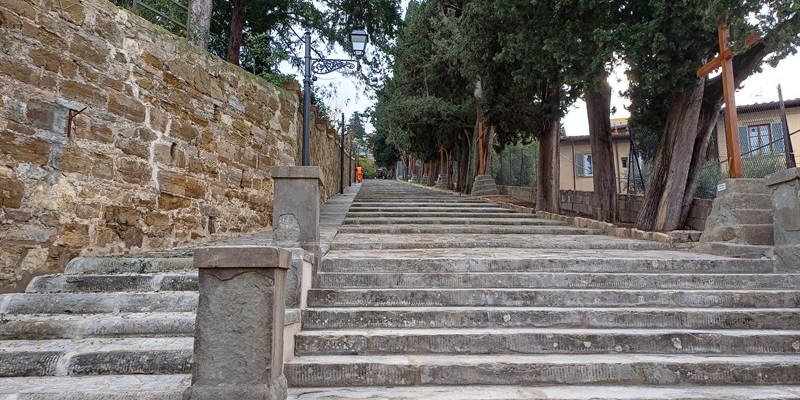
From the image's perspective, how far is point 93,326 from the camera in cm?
351

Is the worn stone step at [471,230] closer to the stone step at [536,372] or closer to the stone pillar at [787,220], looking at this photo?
the stone pillar at [787,220]

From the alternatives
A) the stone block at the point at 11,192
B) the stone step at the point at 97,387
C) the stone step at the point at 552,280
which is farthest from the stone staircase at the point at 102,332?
the stone step at the point at 552,280

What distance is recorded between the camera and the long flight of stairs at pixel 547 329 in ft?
10.3

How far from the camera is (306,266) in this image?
Answer: 392 cm

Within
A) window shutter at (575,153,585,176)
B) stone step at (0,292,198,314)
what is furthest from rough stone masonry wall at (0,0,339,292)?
window shutter at (575,153,585,176)

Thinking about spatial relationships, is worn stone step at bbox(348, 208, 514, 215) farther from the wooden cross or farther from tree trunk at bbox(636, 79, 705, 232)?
the wooden cross

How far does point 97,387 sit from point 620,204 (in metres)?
10.1

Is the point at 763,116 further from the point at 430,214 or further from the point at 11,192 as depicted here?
the point at 11,192

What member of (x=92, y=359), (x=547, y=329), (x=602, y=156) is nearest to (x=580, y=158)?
(x=602, y=156)

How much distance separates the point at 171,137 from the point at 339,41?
6.30m

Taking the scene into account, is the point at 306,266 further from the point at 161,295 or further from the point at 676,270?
the point at 676,270

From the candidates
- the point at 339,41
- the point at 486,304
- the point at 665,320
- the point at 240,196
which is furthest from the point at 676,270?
the point at 339,41

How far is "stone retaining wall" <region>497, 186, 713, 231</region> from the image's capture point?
7.38m

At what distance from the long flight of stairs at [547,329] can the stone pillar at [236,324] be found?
0.52 m
